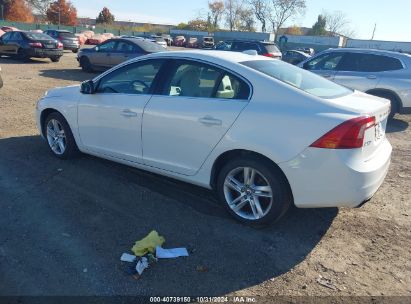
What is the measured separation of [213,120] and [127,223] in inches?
53.2

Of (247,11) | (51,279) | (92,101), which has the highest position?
(247,11)

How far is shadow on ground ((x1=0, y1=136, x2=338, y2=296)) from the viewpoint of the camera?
2959 millimetres

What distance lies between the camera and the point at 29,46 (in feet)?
61.2

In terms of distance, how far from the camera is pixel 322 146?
126 inches

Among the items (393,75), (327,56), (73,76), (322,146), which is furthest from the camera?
(73,76)

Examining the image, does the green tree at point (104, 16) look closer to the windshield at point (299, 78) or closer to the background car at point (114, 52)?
the background car at point (114, 52)

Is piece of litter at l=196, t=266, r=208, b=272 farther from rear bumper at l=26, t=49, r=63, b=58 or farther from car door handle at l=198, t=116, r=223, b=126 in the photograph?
rear bumper at l=26, t=49, r=63, b=58

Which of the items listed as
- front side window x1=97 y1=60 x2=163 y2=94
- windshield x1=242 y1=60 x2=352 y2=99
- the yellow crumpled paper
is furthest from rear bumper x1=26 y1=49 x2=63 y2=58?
the yellow crumpled paper

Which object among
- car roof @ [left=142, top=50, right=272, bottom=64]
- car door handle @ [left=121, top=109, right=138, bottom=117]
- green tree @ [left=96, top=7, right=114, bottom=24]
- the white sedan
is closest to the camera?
the white sedan

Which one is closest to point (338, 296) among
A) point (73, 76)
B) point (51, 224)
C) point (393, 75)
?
point (51, 224)

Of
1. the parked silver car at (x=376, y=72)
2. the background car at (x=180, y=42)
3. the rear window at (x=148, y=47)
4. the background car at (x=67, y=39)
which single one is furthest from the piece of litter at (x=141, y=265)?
the background car at (x=180, y=42)

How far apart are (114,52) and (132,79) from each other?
37.6 ft

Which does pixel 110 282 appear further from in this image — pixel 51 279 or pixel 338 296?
pixel 338 296

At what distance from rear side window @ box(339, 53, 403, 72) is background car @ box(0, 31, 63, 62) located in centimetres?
1514
